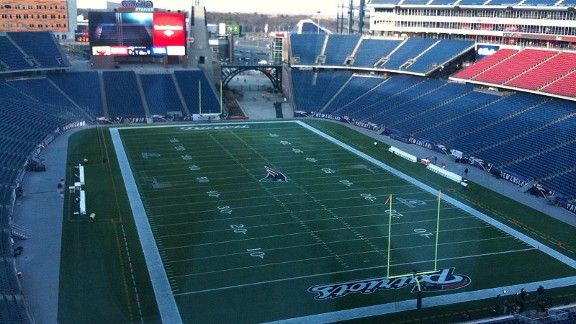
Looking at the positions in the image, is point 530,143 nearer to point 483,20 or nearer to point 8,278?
point 483,20

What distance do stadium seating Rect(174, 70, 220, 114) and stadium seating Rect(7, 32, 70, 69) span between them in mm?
9812

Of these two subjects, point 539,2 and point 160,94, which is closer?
point 539,2

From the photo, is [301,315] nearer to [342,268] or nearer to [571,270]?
[342,268]

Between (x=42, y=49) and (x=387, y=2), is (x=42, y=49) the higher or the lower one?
the lower one

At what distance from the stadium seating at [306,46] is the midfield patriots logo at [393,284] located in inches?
1614

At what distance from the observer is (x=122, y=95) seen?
50.8 metres

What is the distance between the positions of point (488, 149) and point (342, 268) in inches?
759

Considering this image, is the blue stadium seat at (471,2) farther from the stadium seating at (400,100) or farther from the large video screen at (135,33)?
the large video screen at (135,33)

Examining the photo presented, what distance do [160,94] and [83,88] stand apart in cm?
621

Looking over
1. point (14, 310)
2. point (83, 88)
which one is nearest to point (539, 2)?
point (83, 88)

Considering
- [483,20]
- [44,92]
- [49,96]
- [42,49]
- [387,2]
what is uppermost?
[387,2]

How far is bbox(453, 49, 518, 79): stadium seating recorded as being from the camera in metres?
46.5

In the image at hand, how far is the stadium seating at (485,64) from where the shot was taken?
46.5m

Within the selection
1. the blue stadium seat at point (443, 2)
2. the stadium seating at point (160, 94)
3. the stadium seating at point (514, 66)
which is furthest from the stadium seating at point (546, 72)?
the stadium seating at point (160, 94)
